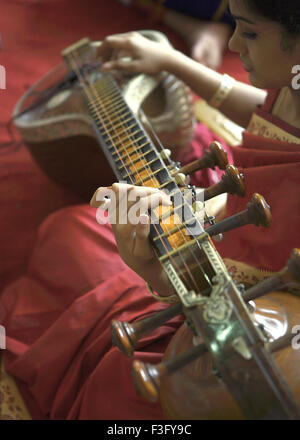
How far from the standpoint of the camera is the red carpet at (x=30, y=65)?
150 cm

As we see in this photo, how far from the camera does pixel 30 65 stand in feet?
6.72

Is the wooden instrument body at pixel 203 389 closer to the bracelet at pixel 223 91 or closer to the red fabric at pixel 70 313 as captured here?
the red fabric at pixel 70 313

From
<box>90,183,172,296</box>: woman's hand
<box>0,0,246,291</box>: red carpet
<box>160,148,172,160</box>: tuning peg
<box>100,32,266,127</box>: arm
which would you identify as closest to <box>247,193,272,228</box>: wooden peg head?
<box>90,183,172,296</box>: woman's hand

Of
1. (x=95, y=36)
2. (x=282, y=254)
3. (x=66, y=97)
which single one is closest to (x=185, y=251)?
(x=282, y=254)

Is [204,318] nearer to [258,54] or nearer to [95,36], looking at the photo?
[258,54]

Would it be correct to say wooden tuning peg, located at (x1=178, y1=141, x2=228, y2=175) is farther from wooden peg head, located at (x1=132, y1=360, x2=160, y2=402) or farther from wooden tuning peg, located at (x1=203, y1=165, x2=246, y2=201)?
wooden peg head, located at (x1=132, y1=360, x2=160, y2=402)

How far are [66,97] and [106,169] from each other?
245mm

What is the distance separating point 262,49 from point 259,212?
333 millimetres

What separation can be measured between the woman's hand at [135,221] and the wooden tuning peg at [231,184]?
81mm

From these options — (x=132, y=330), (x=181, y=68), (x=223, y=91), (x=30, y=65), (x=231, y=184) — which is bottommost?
(x=132, y=330)

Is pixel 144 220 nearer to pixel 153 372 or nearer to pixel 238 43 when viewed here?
pixel 153 372

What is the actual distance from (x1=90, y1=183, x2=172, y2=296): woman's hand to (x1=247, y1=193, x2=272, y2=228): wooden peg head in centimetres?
15

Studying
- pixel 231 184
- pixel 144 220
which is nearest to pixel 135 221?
pixel 144 220

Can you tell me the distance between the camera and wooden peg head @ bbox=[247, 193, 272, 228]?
1.87 ft
